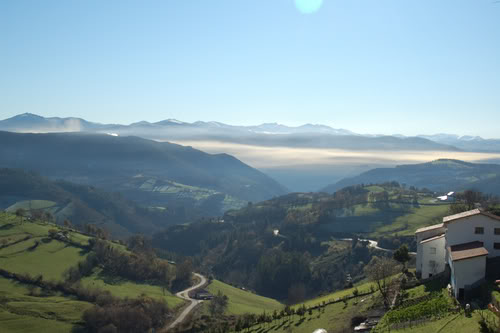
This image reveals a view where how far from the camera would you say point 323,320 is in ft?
151

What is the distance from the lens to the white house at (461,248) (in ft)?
110

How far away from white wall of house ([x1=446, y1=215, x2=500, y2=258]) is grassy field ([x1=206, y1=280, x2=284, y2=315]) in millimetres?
57995

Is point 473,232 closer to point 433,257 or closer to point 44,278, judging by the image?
point 433,257

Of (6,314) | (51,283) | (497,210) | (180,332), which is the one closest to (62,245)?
(51,283)

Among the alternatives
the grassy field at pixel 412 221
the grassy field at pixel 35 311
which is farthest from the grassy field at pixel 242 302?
the grassy field at pixel 412 221

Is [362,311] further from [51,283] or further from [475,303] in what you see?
[51,283]

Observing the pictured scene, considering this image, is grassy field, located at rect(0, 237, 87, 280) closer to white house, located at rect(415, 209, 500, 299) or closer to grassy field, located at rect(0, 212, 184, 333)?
grassy field, located at rect(0, 212, 184, 333)

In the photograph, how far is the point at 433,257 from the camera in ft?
148

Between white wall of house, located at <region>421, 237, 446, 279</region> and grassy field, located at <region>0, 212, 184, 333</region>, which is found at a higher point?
white wall of house, located at <region>421, 237, 446, 279</region>

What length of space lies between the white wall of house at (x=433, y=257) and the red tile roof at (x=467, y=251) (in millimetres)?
4506

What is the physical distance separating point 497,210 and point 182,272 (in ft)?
277

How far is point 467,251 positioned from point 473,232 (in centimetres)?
442

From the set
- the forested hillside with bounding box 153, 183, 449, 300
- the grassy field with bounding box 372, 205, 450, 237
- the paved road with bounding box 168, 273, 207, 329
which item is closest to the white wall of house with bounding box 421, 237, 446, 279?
the paved road with bounding box 168, 273, 207, 329

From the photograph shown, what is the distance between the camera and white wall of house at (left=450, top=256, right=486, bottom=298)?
1314 inches
